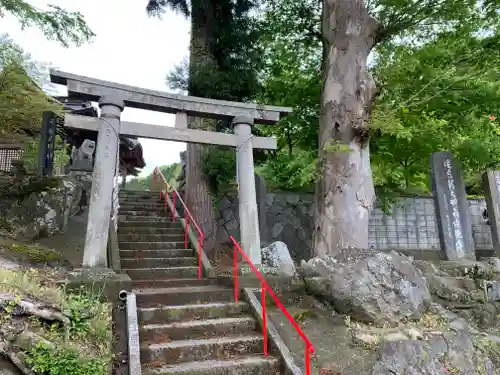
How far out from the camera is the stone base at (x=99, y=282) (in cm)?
515

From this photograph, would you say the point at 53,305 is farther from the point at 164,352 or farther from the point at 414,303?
the point at 414,303

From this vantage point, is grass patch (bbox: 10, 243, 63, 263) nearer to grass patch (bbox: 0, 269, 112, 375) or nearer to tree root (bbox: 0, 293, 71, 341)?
grass patch (bbox: 0, 269, 112, 375)

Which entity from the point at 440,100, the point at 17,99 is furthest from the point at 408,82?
the point at 17,99

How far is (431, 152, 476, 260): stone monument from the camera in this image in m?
9.09

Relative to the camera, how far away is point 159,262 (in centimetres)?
787

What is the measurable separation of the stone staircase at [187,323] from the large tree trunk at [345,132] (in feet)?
8.83

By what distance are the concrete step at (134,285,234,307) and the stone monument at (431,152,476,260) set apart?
5.93m

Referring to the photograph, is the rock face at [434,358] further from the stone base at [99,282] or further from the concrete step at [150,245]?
the concrete step at [150,245]

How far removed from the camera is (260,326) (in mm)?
5230

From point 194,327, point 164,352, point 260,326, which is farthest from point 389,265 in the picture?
point 164,352

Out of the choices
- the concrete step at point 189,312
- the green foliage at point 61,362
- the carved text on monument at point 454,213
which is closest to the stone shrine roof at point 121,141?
the concrete step at point 189,312

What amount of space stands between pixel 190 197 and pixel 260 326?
495 centimetres

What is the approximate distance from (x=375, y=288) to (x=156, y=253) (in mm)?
4732

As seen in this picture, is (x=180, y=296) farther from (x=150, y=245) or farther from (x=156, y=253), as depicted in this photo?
(x=150, y=245)
